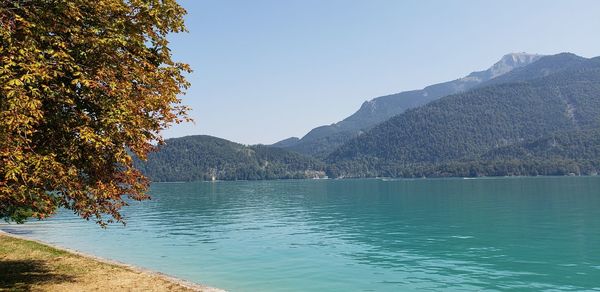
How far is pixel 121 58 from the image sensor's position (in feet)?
46.5

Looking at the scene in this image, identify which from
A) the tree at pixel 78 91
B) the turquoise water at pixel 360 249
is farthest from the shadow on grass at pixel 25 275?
the turquoise water at pixel 360 249

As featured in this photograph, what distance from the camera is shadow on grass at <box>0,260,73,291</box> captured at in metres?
18.2

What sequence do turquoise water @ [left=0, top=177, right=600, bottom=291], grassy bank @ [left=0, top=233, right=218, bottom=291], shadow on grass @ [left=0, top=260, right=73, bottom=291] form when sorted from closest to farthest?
1. shadow on grass @ [left=0, top=260, right=73, bottom=291]
2. grassy bank @ [left=0, top=233, right=218, bottom=291]
3. turquoise water @ [left=0, top=177, right=600, bottom=291]

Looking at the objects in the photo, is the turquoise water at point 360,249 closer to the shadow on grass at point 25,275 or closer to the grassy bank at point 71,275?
the grassy bank at point 71,275

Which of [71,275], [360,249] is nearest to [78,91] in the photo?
[71,275]

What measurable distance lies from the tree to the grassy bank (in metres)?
4.26

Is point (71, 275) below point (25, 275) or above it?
below

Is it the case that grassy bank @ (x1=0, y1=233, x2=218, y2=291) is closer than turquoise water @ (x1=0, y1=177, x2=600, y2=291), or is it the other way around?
grassy bank @ (x1=0, y1=233, x2=218, y2=291)

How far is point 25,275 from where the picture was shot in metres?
20.1

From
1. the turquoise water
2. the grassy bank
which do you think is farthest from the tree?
the turquoise water

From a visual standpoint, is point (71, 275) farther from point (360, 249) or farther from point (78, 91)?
point (360, 249)

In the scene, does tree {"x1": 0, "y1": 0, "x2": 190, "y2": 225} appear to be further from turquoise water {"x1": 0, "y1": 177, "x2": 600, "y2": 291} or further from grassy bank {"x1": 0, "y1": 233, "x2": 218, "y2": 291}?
turquoise water {"x1": 0, "y1": 177, "x2": 600, "y2": 291}

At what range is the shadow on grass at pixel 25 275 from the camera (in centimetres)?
1822

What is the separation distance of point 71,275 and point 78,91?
10.6 metres
